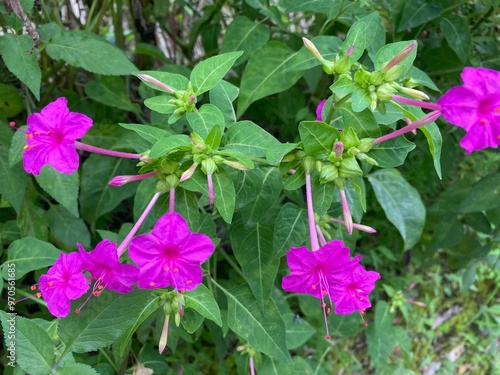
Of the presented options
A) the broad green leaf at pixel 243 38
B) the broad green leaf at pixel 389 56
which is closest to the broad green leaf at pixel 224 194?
the broad green leaf at pixel 389 56

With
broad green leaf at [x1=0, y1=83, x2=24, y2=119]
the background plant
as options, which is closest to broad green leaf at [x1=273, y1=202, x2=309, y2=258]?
the background plant

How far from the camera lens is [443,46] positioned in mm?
1487

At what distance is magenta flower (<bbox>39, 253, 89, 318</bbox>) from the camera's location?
855 mm

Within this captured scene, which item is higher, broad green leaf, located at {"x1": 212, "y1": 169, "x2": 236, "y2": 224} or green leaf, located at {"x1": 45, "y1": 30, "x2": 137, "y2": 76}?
green leaf, located at {"x1": 45, "y1": 30, "x2": 137, "y2": 76}

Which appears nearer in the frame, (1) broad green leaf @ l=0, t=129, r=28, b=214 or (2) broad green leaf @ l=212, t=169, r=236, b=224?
(2) broad green leaf @ l=212, t=169, r=236, b=224

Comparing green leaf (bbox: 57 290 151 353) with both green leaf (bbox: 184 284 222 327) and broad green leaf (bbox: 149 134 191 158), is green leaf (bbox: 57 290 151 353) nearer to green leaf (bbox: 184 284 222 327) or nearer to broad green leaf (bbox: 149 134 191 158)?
green leaf (bbox: 184 284 222 327)

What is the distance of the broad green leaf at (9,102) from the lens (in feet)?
4.40

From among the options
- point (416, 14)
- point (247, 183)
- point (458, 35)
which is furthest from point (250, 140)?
point (458, 35)

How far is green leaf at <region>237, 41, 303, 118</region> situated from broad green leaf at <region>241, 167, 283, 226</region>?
0.82 ft

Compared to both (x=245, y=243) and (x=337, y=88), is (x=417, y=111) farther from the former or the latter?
(x=245, y=243)

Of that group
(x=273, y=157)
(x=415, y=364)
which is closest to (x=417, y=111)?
(x=273, y=157)

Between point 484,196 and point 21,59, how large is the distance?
1283 millimetres

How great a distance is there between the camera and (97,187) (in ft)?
4.78

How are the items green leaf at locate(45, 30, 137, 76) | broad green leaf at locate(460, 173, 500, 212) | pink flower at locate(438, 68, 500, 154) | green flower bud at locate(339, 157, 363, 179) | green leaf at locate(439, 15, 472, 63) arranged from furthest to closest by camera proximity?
broad green leaf at locate(460, 173, 500, 212)
green leaf at locate(439, 15, 472, 63)
green leaf at locate(45, 30, 137, 76)
green flower bud at locate(339, 157, 363, 179)
pink flower at locate(438, 68, 500, 154)
